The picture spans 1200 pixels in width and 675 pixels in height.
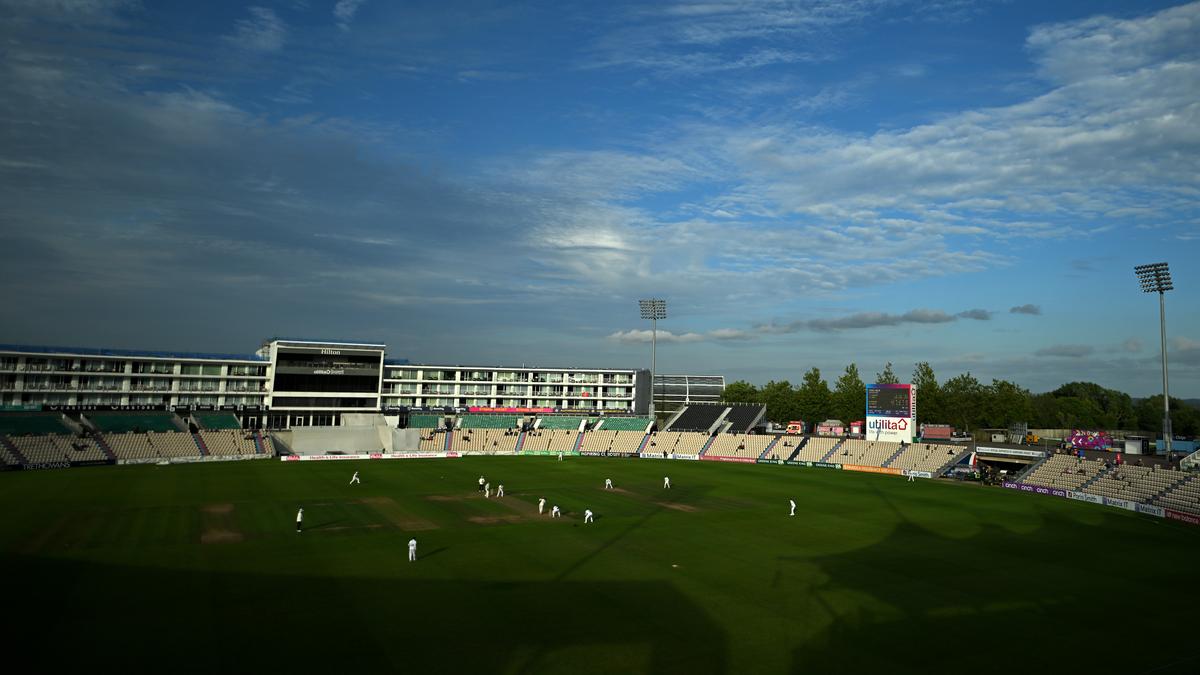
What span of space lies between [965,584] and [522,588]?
1857 centimetres

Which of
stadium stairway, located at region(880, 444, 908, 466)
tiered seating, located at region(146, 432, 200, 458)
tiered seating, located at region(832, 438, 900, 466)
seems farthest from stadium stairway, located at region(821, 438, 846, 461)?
tiered seating, located at region(146, 432, 200, 458)

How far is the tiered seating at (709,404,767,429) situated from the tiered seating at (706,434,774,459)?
17.1 feet

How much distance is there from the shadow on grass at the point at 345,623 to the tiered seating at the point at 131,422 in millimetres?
58080

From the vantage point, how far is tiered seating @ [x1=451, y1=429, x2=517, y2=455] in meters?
92.6

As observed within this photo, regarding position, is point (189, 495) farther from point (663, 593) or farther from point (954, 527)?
point (954, 527)

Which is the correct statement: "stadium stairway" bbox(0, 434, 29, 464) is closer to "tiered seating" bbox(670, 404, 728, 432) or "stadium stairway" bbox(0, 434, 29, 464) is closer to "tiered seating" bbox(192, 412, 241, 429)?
"tiered seating" bbox(192, 412, 241, 429)

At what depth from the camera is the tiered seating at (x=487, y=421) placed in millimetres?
104938

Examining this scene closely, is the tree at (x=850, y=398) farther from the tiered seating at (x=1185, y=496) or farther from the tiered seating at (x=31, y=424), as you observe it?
the tiered seating at (x=31, y=424)

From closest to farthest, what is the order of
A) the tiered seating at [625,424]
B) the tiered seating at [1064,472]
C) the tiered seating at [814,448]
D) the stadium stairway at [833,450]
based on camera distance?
the tiered seating at [1064,472] < the stadium stairway at [833,450] < the tiered seating at [814,448] < the tiered seating at [625,424]

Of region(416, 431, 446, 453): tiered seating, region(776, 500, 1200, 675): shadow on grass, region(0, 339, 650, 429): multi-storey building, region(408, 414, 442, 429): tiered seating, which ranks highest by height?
region(0, 339, 650, 429): multi-storey building

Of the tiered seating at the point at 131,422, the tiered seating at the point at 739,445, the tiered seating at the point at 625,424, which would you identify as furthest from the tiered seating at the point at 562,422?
the tiered seating at the point at 131,422

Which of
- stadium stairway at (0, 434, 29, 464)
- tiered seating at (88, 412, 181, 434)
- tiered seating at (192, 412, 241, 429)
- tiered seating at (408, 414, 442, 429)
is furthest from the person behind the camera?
tiered seating at (408, 414, 442, 429)

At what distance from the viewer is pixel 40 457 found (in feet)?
217

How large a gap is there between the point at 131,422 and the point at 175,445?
32.2ft
